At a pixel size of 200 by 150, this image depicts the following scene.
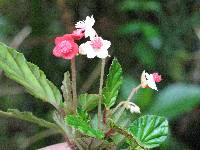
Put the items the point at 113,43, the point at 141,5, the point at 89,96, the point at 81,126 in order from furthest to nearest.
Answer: the point at 113,43
the point at 141,5
the point at 89,96
the point at 81,126

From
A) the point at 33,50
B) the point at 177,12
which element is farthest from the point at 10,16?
the point at 177,12

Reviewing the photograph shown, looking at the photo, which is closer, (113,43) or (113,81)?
(113,81)

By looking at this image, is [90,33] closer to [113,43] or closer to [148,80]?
[148,80]

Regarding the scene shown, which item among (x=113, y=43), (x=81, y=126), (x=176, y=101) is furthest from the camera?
(x=113, y=43)

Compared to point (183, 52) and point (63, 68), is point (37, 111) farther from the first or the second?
point (183, 52)

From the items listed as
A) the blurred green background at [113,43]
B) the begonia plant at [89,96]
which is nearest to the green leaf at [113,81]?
the begonia plant at [89,96]

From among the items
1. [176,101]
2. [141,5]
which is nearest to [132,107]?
[176,101]

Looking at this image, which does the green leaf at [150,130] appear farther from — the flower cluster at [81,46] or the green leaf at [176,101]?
the green leaf at [176,101]

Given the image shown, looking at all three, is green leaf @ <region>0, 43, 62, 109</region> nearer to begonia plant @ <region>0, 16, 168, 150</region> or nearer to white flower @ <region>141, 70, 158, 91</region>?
begonia plant @ <region>0, 16, 168, 150</region>
